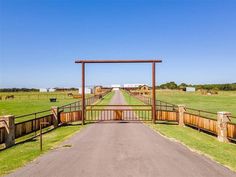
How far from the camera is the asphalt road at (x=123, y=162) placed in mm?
8594

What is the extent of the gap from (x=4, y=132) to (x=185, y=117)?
1349 cm

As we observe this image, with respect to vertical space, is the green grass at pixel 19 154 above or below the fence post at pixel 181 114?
below

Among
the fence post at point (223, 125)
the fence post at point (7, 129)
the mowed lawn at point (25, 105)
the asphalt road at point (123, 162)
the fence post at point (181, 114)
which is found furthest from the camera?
the mowed lawn at point (25, 105)

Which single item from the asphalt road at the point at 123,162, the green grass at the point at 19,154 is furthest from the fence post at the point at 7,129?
the asphalt road at the point at 123,162

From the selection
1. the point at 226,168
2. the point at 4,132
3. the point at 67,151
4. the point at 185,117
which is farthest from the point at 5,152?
the point at 185,117

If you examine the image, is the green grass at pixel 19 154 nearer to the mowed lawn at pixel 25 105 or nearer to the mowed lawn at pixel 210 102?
the mowed lawn at pixel 25 105

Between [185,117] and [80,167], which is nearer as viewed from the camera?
[80,167]

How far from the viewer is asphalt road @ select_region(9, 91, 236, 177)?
859cm

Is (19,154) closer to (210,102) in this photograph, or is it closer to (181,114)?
(181,114)

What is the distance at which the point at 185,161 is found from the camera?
10.1 meters

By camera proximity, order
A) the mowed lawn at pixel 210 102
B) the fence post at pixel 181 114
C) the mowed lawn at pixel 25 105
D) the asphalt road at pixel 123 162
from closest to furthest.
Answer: the asphalt road at pixel 123 162 → the fence post at pixel 181 114 → the mowed lawn at pixel 25 105 → the mowed lawn at pixel 210 102

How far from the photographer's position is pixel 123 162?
32.5ft

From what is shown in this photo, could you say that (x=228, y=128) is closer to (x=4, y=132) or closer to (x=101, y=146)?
(x=101, y=146)

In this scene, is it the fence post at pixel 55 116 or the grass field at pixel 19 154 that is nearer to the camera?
the grass field at pixel 19 154
